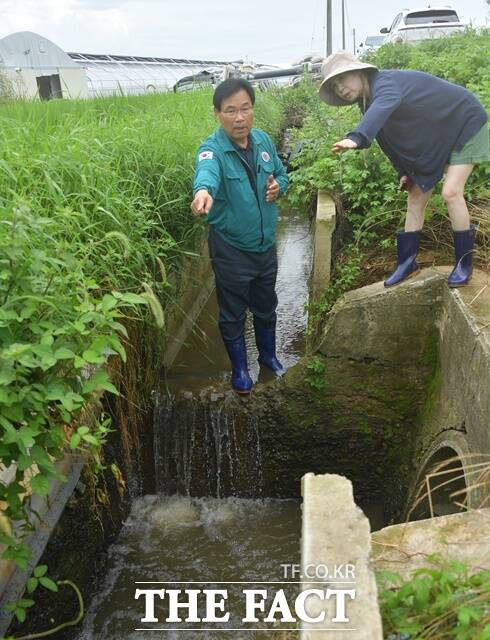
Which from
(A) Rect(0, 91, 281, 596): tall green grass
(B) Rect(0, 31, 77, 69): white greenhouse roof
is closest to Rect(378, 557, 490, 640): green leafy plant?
(A) Rect(0, 91, 281, 596): tall green grass

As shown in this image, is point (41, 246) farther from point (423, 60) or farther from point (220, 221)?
point (423, 60)

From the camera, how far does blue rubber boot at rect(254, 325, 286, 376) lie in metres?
4.47

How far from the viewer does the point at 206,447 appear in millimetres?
4398

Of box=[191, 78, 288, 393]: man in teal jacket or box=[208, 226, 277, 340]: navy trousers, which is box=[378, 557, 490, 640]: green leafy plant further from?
box=[208, 226, 277, 340]: navy trousers

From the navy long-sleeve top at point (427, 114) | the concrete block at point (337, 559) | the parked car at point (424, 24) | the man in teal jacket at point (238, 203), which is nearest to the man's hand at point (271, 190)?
the man in teal jacket at point (238, 203)

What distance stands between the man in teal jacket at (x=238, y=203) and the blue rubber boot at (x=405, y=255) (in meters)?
0.81

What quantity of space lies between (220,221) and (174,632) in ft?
7.72

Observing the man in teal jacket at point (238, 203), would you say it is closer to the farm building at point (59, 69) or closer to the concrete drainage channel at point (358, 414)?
the concrete drainage channel at point (358, 414)

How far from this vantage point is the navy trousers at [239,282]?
383 cm

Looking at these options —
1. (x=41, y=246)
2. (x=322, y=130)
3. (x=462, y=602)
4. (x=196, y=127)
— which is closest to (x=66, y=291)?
(x=41, y=246)

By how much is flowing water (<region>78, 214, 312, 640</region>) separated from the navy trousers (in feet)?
1.96

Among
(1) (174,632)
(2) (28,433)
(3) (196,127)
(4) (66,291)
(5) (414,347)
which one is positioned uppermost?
(3) (196,127)

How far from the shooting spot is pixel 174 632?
3477 mm

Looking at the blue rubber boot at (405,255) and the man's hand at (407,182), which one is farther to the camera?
the blue rubber boot at (405,255)
